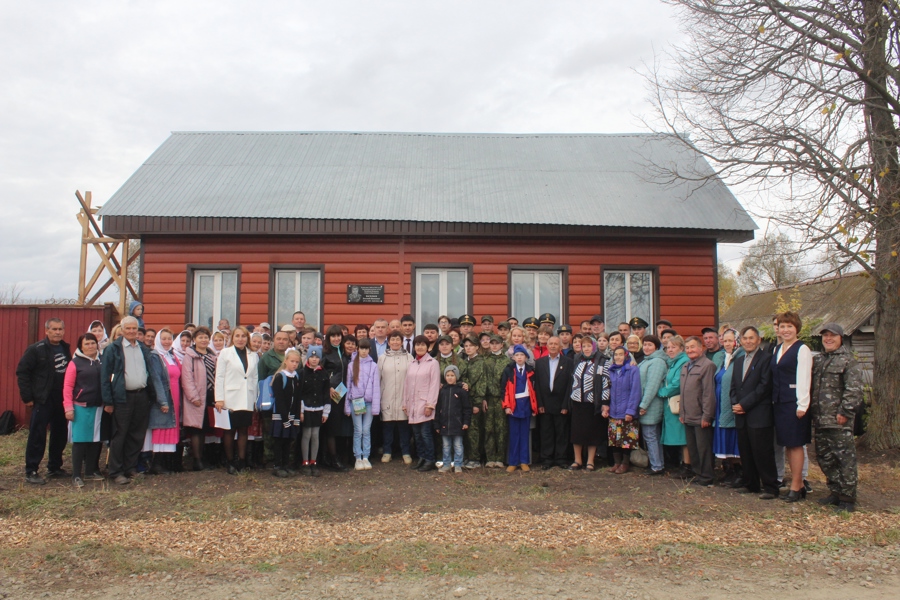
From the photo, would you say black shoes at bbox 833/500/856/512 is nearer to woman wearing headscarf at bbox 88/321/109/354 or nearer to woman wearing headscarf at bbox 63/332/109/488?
woman wearing headscarf at bbox 63/332/109/488

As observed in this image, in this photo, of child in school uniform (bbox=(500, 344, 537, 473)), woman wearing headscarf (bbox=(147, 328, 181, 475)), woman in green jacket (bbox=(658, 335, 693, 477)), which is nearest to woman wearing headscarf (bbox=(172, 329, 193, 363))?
woman wearing headscarf (bbox=(147, 328, 181, 475))

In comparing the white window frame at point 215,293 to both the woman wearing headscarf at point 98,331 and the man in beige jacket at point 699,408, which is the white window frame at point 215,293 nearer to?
the woman wearing headscarf at point 98,331

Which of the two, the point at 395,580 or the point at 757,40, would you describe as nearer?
the point at 395,580

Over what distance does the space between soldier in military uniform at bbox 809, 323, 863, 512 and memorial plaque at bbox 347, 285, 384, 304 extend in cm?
701

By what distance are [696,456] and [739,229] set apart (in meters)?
5.37

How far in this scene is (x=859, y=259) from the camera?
353 inches

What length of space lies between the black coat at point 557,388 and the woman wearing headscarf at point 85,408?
17.3 ft

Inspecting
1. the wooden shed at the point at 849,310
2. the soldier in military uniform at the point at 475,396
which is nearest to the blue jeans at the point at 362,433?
the soldier in military uniform at the point at 475,396

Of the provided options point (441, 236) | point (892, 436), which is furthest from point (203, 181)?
point (892, 436)

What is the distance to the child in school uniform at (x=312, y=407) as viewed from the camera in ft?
26.2

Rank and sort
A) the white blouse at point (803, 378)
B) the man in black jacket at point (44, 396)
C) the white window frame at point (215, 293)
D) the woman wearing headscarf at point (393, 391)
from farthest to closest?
the white window frame at point (215, 293)
the woman wearing headscarf at point (393, 391)
the man in black jacket at point (44, 396)
the white blouse at point (803, 378)

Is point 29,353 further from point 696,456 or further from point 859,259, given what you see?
point 859,259

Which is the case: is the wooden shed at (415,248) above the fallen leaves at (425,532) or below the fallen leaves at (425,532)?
above

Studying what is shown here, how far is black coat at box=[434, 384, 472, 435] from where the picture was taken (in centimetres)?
819
